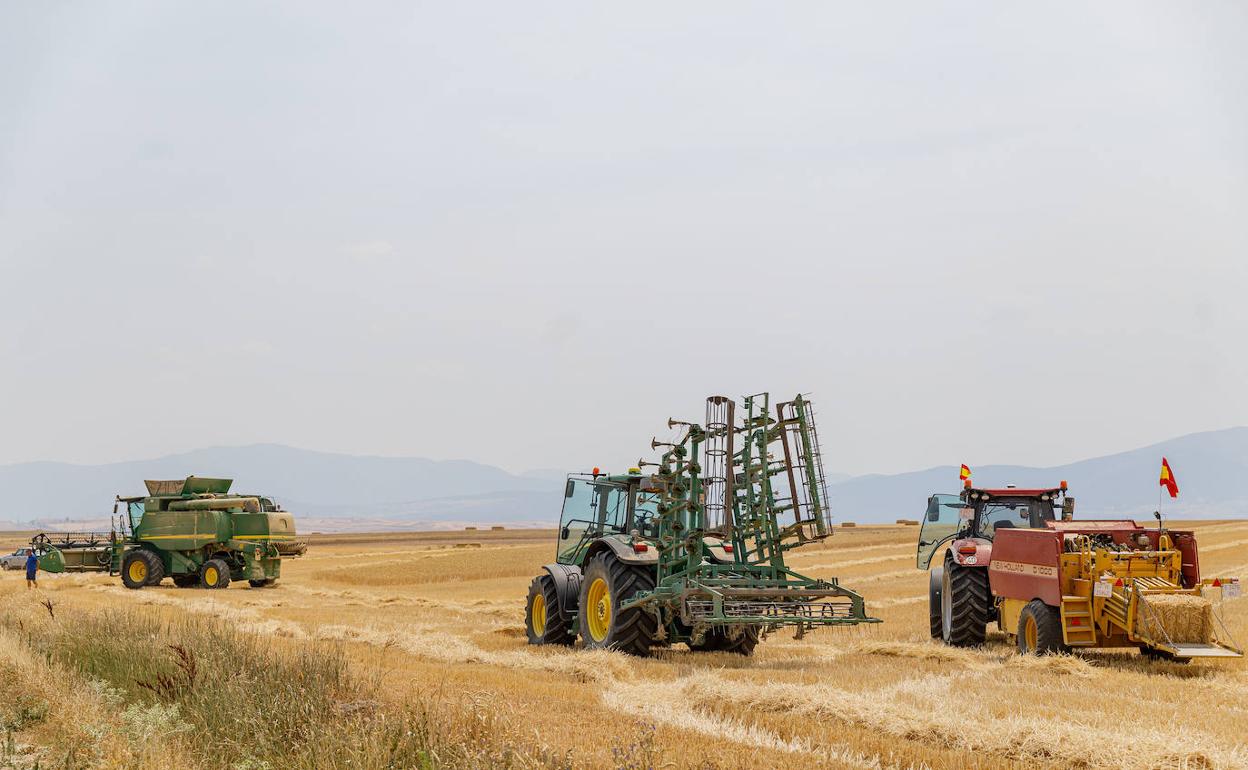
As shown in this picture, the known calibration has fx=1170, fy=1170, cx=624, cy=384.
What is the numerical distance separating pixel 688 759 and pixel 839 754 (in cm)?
138

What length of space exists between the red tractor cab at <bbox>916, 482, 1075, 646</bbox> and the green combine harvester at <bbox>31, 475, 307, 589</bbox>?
770 inches

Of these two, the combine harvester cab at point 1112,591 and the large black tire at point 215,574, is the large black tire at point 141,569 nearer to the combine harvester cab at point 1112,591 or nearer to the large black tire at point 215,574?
the large black tire at point 215,574

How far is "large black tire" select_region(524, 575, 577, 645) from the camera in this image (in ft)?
51.0

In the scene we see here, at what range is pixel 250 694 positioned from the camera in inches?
351

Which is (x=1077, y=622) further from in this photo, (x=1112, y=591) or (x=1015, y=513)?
(x=1015, y=513)

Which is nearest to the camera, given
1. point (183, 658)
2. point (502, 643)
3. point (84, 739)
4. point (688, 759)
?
point (688, 759)

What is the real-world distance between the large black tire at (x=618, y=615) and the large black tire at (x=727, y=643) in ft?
2.50

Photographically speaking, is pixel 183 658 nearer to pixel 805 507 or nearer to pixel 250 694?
pixel 250 694

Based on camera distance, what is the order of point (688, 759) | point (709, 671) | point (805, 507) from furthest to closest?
point (805, 507), point (709, 671), point (688, 759)

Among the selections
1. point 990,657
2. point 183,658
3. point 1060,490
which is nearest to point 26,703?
point 183,658

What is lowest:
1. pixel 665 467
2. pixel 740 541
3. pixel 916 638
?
pixel 916 638

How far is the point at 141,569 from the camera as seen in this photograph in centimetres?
3155

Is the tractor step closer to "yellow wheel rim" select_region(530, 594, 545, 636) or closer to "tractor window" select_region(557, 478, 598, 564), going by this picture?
"tractor window" select_region(557, 478, 598, 564)

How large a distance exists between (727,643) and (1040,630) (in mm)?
3783
